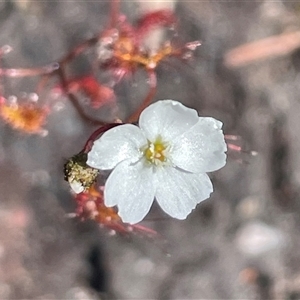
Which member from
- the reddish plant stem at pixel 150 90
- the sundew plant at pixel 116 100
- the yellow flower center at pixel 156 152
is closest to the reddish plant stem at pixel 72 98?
the sundew plant at pixel 116 100

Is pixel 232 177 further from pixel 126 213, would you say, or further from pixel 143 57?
pixel 126 213

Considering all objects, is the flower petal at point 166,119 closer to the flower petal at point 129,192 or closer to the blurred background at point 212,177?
the flower petal at point 129,192

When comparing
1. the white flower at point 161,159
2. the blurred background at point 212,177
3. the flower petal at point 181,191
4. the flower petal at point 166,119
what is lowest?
the blurred background at point 212,177

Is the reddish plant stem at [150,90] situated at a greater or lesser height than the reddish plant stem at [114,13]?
lesser

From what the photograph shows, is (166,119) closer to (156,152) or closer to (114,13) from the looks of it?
(156,152)

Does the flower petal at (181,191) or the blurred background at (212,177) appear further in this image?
the blurred background at (212,177)

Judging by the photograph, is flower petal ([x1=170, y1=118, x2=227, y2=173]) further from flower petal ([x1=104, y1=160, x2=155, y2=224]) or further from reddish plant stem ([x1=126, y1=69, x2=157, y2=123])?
reddish plant stem ([x1=126, y1=69, x2=157, y2=123])

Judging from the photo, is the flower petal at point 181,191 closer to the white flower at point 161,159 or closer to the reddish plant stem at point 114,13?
the white flower at point 161,159
